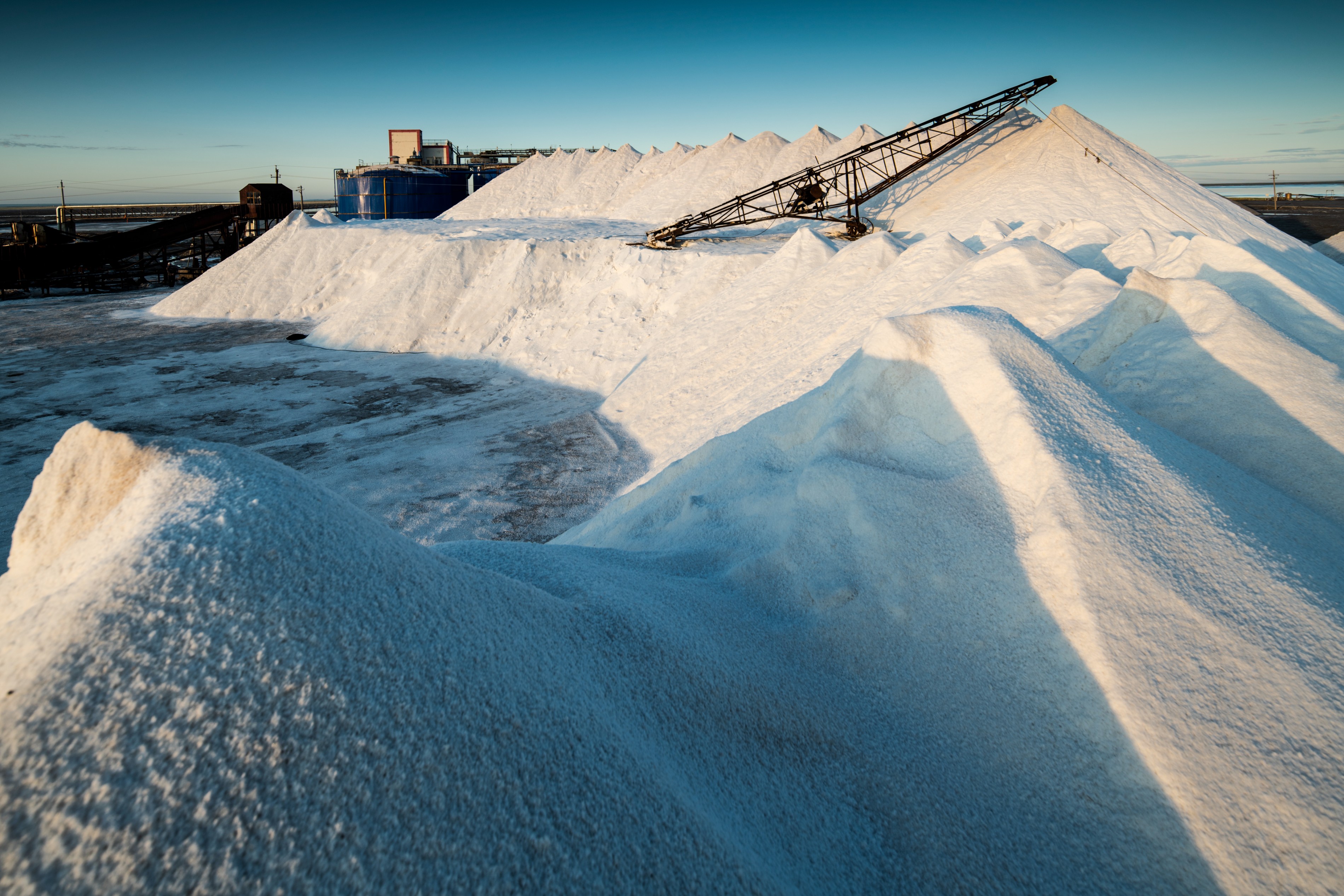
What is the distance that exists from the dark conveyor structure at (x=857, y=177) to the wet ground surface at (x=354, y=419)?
19.8 ft

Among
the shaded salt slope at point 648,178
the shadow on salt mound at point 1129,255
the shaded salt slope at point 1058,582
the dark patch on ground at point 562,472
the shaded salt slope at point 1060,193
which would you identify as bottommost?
the dark patch on ground at point 562,472

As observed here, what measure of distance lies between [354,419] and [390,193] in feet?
74.6

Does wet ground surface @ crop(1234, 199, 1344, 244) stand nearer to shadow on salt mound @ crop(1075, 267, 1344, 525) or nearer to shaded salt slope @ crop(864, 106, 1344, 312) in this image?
shaded salt slope @ crop(864, 106, 1344, 312)

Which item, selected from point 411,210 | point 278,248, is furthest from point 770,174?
point 411,210

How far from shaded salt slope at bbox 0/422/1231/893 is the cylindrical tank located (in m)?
29.7

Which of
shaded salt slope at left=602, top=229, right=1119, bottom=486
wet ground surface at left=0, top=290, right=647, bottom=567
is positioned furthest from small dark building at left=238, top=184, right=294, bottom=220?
shaded salt slope at left=602, top=229, right=1119, bottom=486

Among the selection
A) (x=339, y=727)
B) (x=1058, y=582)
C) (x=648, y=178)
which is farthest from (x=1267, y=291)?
(x=648, y=178)

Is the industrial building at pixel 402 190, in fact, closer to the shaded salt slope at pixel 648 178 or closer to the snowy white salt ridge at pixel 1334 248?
the shaded salt slope at pixel 648 178

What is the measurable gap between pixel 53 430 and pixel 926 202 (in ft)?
52.9

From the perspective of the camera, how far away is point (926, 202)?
583 inches

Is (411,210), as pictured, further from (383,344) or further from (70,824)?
(70,824)

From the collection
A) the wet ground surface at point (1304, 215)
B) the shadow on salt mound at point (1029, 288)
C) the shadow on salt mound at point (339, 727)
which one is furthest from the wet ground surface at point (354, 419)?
the wet ground surface at point (1304, 215)

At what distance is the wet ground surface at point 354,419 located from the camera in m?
6.89

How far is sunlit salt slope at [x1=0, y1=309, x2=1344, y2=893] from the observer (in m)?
1.43
